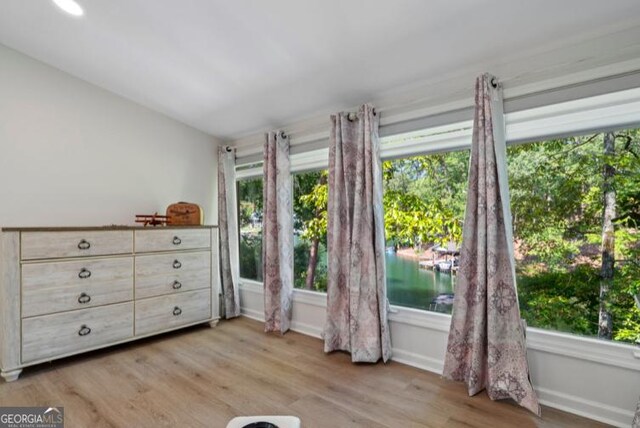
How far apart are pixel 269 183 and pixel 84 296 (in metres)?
1.73

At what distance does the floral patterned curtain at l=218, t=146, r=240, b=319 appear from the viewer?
367cm

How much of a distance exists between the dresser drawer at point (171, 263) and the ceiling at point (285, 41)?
145 cm

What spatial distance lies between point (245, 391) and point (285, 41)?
7.25ft

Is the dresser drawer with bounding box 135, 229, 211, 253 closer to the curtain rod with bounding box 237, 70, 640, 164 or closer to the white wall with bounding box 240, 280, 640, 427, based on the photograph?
the curtain rod with bounding box 237, 70, 640, 164

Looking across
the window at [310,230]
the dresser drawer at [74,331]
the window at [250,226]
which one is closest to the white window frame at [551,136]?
the window at [310,230]

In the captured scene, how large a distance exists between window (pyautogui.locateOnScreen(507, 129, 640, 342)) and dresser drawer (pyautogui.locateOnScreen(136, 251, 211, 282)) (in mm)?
2684

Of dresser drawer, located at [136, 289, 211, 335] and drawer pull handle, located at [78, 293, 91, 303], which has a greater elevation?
drawer pull handle, located at [78, 293, 91, 303]

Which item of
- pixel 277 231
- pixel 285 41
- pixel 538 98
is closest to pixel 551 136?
pixel 538 98

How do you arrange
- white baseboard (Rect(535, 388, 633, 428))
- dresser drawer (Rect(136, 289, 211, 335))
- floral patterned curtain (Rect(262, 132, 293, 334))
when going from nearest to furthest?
1. white baseboard (Rect(535, 388, 633, 428))
2. dresser drawer (Rect(136, 289, 211, 335))
3. floral patterned curtain (Rect(262, 132, 293, 334))

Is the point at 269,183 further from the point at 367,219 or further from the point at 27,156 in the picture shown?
the point at 27,156

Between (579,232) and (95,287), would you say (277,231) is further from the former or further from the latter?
(579,232)

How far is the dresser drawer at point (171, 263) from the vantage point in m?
2.84

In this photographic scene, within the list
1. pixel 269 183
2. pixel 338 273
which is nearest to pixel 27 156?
pixel 269 183

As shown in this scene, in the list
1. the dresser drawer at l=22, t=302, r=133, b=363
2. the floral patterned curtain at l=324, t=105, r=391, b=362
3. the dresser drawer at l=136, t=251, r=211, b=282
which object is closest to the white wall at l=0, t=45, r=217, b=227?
the dresser drawer at l=136, t=251, r=211, b=282
